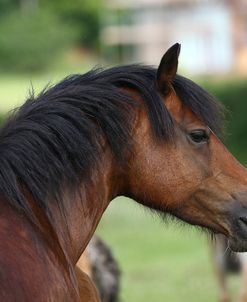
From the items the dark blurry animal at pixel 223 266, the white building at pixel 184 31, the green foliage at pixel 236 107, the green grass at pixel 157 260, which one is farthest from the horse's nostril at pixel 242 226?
the white building at pixel 184 31

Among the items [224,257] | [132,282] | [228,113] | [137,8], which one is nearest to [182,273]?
[132,282]

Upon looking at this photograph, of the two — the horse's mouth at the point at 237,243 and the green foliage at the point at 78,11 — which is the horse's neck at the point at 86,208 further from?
the green foliage at the point at 78,11

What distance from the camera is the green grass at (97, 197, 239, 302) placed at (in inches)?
528

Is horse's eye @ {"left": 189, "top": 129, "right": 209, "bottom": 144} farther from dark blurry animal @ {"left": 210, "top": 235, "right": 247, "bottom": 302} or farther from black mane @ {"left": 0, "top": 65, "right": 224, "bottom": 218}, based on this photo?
dark blurry animal @ {"left": 210, "top": 235, "right": 247, "bottom": 302}

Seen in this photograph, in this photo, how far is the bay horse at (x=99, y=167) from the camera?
16.3ft

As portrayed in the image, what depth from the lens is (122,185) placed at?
5375 millimetres

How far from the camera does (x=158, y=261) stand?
52.9 ft

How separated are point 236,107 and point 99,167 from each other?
26.7m

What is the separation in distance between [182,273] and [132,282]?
1015mm

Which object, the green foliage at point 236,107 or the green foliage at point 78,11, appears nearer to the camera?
the green foliage at point 236,107

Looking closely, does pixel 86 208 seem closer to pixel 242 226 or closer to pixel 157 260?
pixel 242 226

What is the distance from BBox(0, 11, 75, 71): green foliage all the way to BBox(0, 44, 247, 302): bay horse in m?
64.7

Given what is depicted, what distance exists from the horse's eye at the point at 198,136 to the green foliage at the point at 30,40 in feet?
212

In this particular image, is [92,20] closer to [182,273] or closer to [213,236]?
[182,273]
